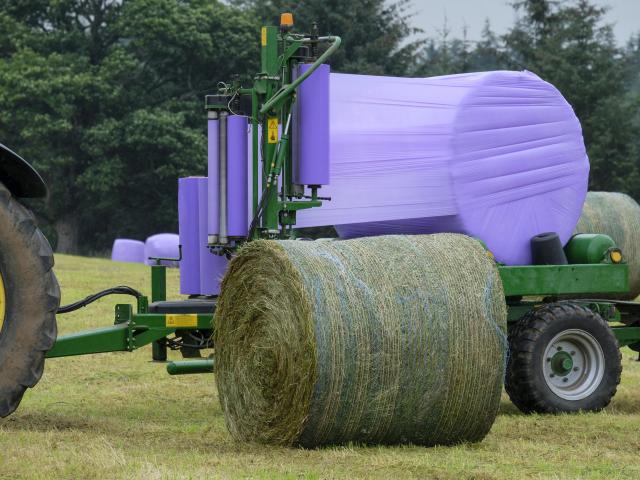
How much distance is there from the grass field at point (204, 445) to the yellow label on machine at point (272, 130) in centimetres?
204

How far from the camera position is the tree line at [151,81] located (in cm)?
3875

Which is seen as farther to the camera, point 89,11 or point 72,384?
point 89,11

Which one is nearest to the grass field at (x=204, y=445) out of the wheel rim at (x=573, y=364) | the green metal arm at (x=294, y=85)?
the wheel rim at (x=573, y=364)

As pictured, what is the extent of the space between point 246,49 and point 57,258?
15.5m

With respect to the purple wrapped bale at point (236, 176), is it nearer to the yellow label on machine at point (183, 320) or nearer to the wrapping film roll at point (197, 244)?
the wrapping film roll at point (197, 244)

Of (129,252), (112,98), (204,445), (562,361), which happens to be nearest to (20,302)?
(204,445)

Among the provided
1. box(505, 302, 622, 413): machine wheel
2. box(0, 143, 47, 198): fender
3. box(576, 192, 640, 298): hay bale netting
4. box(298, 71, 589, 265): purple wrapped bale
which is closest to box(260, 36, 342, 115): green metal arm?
box(298, 71, 589, 265): purple wrapped bale

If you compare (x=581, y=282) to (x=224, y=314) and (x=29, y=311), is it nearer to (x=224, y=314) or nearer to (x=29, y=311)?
(x=224, y=314)

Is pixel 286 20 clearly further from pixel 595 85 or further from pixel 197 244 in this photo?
pixel 595 85

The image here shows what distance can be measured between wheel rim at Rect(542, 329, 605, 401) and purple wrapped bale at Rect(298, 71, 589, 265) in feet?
2.34

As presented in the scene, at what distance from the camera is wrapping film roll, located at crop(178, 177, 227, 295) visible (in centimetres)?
925

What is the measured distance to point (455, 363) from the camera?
704 cm

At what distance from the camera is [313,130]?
869 cm

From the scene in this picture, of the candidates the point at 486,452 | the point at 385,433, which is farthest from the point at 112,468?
the point at 486,452
